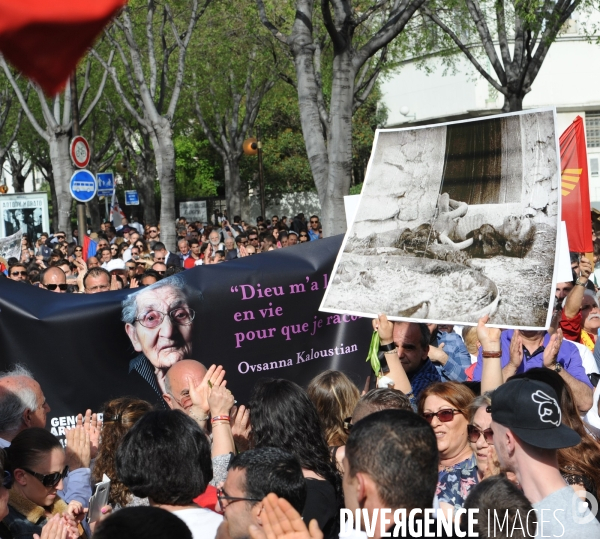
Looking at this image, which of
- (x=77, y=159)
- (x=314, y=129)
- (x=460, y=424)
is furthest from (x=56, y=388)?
(x=77, y=159)

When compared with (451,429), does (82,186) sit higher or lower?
higher

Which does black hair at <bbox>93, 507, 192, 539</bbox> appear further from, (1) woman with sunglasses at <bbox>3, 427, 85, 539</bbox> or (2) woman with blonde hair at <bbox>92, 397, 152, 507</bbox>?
(2) woman with blonde hair at <bbox>92, 397, 152, 507</bbox>

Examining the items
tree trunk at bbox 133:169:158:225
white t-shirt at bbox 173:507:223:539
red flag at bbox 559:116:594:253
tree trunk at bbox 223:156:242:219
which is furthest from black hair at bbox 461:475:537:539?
tree trunk at bbox 133:169:158:225

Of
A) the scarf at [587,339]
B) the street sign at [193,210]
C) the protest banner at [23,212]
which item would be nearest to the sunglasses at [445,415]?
the scarf at [587,339]

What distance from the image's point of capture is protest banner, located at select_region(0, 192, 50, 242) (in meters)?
25.5

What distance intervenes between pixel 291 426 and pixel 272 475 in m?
0.76

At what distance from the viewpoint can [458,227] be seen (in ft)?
16.6

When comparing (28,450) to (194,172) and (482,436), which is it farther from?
(194,172)

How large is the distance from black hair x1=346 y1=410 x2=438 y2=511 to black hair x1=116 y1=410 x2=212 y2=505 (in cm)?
76

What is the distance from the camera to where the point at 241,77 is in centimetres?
3300

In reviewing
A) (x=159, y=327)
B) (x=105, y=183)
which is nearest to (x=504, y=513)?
(x=159, y=327)

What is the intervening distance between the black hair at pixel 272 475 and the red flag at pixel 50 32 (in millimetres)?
2070

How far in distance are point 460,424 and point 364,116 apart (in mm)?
42483

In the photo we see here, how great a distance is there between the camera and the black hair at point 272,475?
3.13 m
